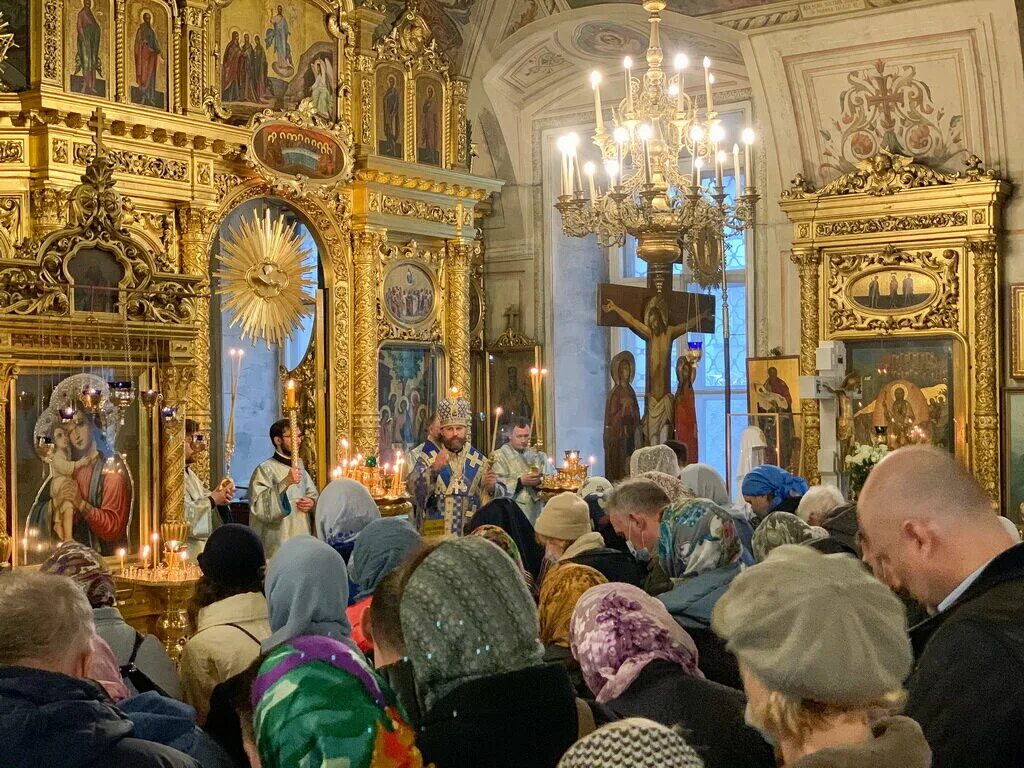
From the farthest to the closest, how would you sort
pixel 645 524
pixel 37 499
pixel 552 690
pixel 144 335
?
1. pixel 144 335
2. pixel 37 499
3. pixel 645 524
4. pixel 552 690

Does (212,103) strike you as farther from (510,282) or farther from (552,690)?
(552,690)

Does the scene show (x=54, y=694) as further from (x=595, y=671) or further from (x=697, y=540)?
(x=697, y=540)

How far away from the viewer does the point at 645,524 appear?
204 inches

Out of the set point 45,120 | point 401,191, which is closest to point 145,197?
point 45,120

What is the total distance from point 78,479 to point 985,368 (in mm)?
8284

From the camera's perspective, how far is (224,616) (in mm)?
3873

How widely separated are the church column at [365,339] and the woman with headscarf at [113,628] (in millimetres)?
8196

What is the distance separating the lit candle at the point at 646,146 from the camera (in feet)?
27.1

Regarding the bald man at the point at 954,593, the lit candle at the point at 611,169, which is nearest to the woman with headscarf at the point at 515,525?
the lit candle at the point at 611,169

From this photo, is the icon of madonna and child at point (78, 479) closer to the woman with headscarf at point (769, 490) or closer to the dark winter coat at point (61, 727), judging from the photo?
the woman with headscarf at point (769, 490)

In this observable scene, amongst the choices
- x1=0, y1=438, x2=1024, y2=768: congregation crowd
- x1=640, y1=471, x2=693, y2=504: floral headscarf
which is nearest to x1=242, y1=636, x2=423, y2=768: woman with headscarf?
x1=0, y1=438, x2=1024, y2=768: congregation crowd

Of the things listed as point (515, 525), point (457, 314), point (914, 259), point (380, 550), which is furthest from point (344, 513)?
point (914, 259)

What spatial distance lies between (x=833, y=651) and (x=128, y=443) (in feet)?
18.2

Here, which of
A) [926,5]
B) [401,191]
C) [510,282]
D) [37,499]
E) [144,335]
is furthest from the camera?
[510,282]
